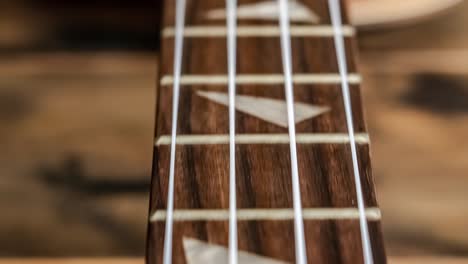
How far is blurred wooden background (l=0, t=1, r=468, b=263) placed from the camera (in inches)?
26.0

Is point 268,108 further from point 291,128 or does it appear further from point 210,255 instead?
point 210,255

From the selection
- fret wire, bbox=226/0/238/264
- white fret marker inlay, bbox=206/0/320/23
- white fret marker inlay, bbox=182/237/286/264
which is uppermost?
white fret marker inlay, bbox=206/0/320/23

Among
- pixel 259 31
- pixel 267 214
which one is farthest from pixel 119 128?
pixel 267 214

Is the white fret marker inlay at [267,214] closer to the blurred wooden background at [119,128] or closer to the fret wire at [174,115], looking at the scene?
the fret wire at [174,115]

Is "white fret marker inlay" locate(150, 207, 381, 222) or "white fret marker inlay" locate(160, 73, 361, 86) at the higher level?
"white fret marker inlay" locate(160, 73, 361, 86)

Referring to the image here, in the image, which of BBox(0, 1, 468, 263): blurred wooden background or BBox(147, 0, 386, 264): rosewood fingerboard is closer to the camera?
BBox(147, 0, 386, 264): rosewood fingerboard

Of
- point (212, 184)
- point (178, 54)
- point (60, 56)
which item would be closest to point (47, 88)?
point (60, 56)

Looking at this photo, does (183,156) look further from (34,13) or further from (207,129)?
(34,13)

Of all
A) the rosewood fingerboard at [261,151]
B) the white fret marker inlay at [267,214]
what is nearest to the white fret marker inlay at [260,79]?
the rosewood fingerboard at [261,151]

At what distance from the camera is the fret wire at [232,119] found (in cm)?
46

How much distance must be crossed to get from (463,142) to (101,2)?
1.32 ft

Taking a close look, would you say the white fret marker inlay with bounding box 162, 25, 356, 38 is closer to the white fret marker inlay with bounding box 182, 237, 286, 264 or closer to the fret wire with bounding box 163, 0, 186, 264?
the fret wire with bounding box 163, 0, 186, 264

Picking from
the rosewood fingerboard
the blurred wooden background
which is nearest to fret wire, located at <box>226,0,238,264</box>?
the rosewood fingerboard

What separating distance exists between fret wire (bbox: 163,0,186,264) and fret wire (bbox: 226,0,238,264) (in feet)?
0.12
